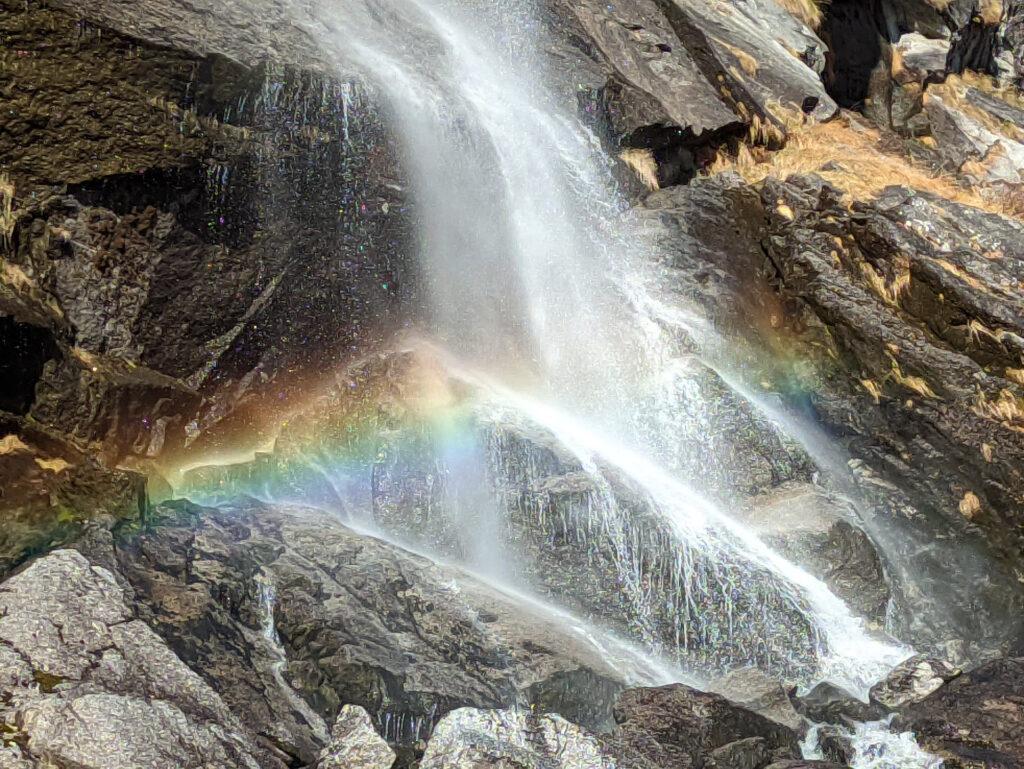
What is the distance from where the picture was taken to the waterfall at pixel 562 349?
35.1ft

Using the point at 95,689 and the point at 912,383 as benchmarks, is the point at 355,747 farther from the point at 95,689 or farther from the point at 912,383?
the point at 912,383

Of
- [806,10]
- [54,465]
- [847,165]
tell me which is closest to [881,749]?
[54,465]

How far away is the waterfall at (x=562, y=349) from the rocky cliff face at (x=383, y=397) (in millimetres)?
148

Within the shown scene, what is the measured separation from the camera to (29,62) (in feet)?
34.3

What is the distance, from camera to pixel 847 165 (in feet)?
45.5

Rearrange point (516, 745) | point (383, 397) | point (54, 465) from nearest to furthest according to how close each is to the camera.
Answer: point (516, 745), point (54, 465), point (383, 397)

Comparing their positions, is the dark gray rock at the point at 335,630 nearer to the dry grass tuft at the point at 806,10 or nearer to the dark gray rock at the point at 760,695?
the dark gray rock at the point at 760,695

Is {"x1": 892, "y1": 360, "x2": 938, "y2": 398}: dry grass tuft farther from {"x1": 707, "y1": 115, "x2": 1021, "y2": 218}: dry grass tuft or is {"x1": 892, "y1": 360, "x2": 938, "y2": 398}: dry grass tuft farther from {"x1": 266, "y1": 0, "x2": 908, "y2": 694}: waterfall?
{"x1": 266, "y1": 0, "x2": 908, "y2": 694}: waterfall

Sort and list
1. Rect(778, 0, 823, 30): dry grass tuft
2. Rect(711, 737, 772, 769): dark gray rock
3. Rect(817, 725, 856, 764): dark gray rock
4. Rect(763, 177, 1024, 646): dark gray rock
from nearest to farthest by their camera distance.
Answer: Rect(711, 737, 772, 769): dark gray rock
Rect(817, 725, 856, 764): dark gray rock
Rect(763, 177, 1024, 646): dark gray rock
Rect(778, 0, 823, 30): dry grass tuft

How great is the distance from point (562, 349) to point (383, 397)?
3.03m

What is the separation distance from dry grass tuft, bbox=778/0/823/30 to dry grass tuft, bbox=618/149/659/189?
191 inches

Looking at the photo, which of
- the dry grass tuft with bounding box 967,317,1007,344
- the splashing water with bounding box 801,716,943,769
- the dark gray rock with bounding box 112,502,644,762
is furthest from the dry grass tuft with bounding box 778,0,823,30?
the splashing water with bounding box 801,716,943,769

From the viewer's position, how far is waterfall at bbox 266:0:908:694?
35.1ft

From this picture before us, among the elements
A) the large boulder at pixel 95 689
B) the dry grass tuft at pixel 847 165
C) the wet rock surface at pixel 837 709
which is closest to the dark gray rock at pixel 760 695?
the wet rock surface at pixel 837 709
